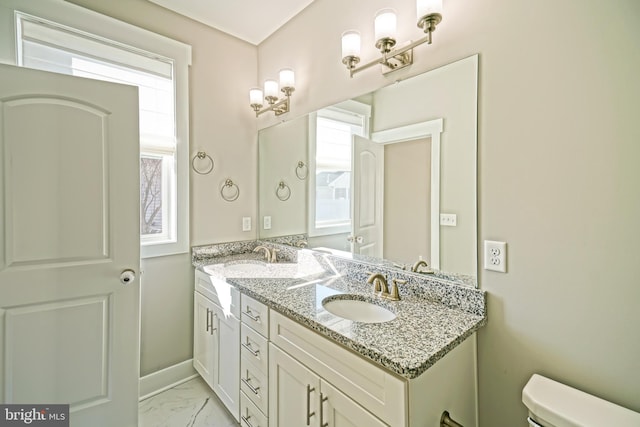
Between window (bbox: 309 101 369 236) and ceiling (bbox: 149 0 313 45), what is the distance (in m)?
0.85

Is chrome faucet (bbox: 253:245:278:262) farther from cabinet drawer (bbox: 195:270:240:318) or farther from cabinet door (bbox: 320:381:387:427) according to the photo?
cabinet door (bbox: 320:381:387:427)

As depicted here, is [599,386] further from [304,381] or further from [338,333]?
[304,381]

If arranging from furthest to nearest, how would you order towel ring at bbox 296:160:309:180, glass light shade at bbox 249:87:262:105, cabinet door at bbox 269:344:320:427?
glass light shade at bbox 249:87:262:105 < towel ring at bbox 296:160:309:180 < cabinet door at bbox 269:344:320:427

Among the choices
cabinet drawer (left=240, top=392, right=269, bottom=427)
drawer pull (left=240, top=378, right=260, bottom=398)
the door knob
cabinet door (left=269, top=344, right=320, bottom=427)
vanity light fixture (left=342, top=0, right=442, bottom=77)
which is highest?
vanity light fixture (left=342, top=0, right=442, bottom=77)

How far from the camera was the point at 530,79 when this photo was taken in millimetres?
1060

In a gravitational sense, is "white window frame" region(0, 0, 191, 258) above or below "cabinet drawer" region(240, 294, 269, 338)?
above

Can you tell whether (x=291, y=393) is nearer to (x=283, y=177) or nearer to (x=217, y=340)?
(x=217, y=340)

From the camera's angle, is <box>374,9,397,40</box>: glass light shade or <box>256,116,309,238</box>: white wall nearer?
<box>374,9,397,40</box>: glass light shade

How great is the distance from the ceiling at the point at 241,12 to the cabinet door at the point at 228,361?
2.14 metres

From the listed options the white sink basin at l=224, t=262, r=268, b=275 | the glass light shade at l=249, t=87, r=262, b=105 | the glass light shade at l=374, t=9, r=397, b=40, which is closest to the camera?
the glass light shade at l=374, t=9, r=397, b=40

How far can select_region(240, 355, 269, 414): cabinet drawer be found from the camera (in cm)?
139

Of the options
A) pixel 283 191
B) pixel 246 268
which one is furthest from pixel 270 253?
pixel 283 191

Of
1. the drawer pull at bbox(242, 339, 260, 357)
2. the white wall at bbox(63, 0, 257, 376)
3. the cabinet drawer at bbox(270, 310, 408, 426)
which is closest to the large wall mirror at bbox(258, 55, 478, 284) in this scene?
the white wall at bbox(63, 0, 257, 376)

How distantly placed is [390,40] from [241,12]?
137 centimetres
